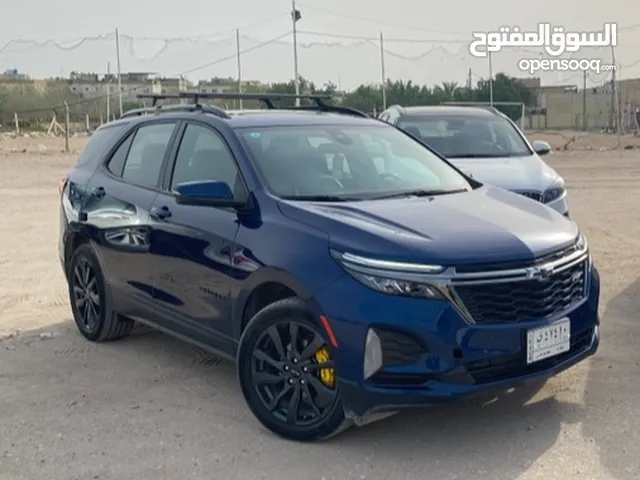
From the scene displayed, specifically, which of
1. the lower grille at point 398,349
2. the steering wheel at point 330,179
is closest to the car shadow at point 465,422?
the lower grille at point 398,349

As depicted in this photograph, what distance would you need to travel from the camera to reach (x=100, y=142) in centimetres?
679

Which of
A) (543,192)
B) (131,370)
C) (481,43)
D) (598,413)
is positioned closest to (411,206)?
(598,413)

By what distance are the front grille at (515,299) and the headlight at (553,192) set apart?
4.02m

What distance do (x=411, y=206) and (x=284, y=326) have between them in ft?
3.28

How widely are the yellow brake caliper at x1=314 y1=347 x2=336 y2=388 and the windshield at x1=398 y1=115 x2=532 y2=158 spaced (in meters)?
5.75

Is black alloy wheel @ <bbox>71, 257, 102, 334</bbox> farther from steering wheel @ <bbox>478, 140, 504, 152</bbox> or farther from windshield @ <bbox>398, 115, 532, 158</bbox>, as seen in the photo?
steering wheel @ <bbox>478, 140, 504, 152</bbox>

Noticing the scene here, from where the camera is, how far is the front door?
490cm

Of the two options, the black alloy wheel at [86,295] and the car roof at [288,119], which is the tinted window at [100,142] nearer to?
the black alloy wheel at [86,295]

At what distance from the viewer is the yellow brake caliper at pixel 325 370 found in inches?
169

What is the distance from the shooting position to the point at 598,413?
473 centimetres

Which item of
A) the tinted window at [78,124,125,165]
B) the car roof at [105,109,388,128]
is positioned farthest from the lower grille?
the tinted window at [78,124,125,165]

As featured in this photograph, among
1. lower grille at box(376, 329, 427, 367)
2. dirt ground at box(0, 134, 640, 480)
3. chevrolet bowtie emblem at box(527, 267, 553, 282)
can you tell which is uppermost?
chevrolet bowtie emblem at box(527, 267, 553, 282)

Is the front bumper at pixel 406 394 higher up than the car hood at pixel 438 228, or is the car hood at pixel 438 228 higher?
the car hood at pixel 438 228

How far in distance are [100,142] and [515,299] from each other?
3.96 meters
